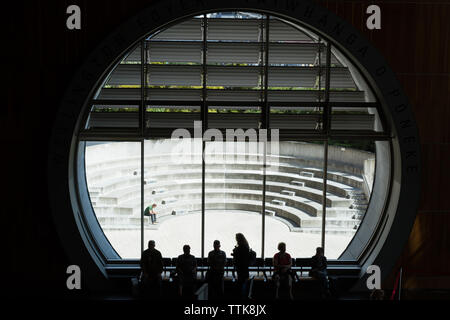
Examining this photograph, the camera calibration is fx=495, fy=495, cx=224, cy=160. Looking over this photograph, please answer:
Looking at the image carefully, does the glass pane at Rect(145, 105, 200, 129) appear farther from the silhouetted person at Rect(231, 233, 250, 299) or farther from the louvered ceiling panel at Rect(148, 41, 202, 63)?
the silhouetted person at Rect(231, 233, 250, 299)

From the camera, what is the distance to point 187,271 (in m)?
8.32

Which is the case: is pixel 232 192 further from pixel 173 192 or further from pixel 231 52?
pixel 231 52

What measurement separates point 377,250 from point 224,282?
2.93 m

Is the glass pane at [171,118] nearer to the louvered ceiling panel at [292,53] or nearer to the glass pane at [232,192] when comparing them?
the glass pane at [232,192]

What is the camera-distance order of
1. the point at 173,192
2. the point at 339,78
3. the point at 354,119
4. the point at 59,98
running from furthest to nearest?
1. the point at 173,192
2. the point at 354,119
3. the point at 339,78
4. the point at 59,98

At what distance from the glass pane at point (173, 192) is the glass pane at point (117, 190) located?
27 centimetres

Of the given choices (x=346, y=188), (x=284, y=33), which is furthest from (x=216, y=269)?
(x=284, y=33)

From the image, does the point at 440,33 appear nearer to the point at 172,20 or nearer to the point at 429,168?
the point at 429,168

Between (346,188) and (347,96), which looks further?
(346,188)

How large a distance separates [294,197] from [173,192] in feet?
8.77

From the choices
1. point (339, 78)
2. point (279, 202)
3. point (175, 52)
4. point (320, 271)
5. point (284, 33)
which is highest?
point (284, 33)

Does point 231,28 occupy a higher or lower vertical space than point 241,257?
higher

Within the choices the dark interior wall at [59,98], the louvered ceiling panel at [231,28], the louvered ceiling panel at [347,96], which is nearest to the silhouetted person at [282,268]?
the dark interior wall at [59,98]

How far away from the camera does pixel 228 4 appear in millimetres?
8680
